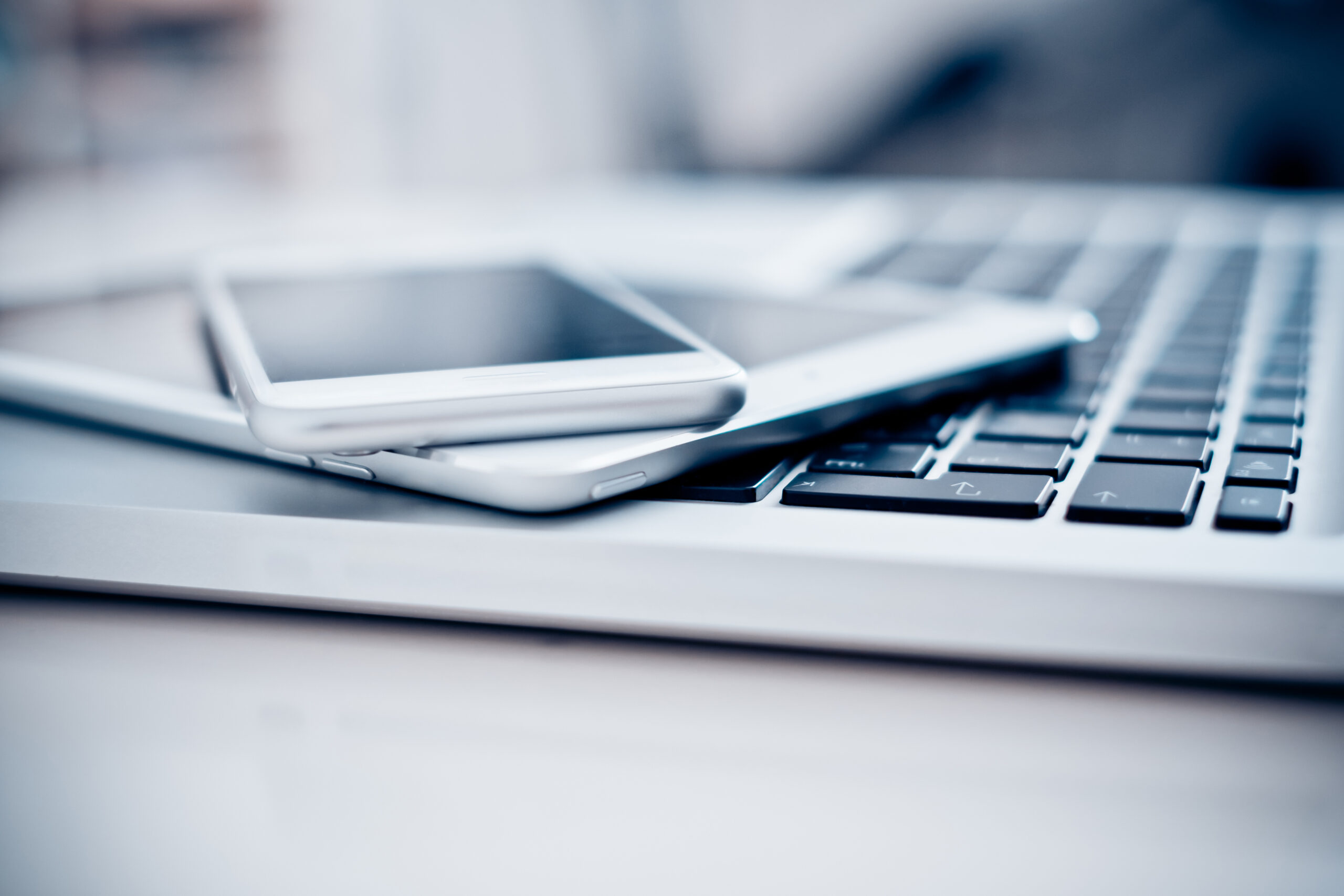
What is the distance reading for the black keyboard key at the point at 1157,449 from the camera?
21 centimetres

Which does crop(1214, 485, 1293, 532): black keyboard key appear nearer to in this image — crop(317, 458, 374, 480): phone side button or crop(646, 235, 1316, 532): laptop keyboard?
crop(646, 235, 1316, 532): laptop keyboard

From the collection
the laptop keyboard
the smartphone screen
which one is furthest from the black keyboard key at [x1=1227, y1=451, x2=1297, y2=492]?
the smartphone screen

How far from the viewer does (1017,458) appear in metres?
0.22

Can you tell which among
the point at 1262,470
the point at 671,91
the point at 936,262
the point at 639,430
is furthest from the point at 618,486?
the point at 671,91

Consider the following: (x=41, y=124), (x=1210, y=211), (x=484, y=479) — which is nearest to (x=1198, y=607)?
(x=484, y=479)

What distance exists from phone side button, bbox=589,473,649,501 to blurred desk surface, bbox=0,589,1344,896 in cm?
3

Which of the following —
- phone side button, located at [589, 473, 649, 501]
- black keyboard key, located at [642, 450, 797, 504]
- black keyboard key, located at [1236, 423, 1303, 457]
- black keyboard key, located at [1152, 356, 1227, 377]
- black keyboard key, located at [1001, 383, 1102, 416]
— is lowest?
phone side button, located at [589, 473, 649, 501]

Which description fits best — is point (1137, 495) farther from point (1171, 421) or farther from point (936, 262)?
point (936, 262)

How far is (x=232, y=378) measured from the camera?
22cm

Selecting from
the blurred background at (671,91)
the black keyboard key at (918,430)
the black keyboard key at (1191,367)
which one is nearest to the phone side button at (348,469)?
the black keyboard key at (918,430)

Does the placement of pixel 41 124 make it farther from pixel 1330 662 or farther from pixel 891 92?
pixel 1330 662

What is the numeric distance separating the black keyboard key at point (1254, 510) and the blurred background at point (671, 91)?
0.81 meters

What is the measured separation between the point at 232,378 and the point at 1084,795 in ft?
0.60

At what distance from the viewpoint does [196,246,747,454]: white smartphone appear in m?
0.19
